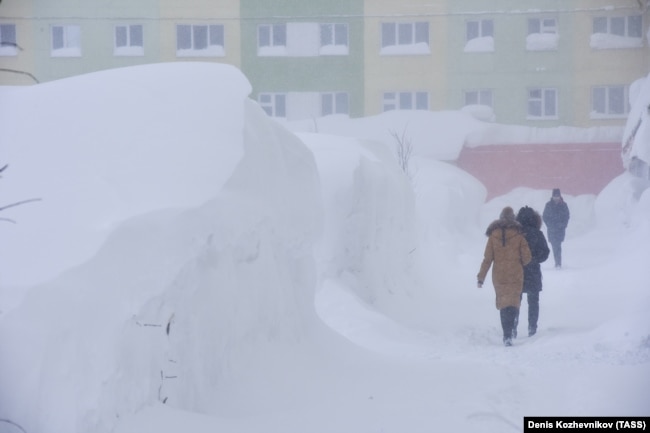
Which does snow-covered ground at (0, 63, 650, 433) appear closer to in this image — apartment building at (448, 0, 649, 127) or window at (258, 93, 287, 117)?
window at (258, 93, 287, 117)

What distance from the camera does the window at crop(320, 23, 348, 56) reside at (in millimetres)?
30938

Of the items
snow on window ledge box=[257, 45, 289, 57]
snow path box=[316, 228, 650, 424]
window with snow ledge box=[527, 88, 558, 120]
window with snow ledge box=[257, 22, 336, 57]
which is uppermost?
window with snow ledge box=[257, 22, 336, 57]

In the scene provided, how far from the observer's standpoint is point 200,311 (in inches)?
198

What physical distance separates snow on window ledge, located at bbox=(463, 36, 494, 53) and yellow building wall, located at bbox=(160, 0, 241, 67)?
816cm

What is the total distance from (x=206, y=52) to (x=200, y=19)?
3.77 ft

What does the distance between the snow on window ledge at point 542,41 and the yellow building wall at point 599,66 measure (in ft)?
2.53

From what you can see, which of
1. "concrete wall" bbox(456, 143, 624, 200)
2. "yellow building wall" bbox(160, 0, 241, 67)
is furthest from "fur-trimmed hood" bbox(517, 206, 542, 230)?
"yellow building wall" bbox(160, 0, 241, 67)

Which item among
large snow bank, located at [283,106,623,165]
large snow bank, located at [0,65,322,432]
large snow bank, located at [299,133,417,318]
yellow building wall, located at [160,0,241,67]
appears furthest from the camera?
yellow building wall, located at [160,0,241,67]

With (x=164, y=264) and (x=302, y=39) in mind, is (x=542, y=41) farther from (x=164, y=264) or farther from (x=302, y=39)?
(x=164, y=264)

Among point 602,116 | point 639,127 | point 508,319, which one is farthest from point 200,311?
point 602,116

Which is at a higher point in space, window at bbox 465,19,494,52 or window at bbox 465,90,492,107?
window at bbox 465,19,494,52

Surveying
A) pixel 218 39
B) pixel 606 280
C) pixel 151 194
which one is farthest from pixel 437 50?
pixel 151 194

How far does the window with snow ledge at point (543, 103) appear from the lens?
31.3 metres

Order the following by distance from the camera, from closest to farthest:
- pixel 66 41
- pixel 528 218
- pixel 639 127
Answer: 1. pixel 528 218
2. pixel 639 127
3. pixel 66 41
